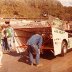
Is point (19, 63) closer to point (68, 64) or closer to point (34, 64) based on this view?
point (34, 64)

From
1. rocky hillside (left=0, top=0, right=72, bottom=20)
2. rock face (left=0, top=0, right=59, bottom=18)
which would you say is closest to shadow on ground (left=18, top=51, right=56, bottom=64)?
rocky hillside (left=0, top=0, right=72, bottom=20)

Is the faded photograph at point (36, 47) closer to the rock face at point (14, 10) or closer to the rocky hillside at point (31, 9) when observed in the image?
the rocky hillside at point (31, 9)

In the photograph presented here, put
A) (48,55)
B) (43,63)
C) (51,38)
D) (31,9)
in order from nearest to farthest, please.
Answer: (43,63) < (51,38) < (48,55) < (31,9)

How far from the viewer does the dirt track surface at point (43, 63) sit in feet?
36.4

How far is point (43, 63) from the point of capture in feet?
40.5

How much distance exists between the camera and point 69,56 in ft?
45.3

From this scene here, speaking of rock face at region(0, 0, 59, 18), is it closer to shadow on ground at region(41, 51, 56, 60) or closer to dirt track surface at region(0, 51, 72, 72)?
shadow on ground at region(41, 51, 56, 60)

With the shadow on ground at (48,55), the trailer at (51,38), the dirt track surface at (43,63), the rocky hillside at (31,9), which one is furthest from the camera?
the rocky hillside at (31,9)

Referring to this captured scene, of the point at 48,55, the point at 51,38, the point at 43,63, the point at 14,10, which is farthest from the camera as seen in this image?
the point at 14,10

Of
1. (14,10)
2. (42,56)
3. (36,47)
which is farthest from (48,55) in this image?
(14,10)

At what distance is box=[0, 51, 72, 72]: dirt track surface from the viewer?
11.1m

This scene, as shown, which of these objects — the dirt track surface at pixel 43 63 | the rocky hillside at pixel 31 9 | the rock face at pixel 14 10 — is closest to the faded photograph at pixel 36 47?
the dirt track surface at pixel 43 63

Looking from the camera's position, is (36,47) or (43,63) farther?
(43,63)

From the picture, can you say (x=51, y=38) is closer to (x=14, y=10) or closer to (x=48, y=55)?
(x=48, y=55)
